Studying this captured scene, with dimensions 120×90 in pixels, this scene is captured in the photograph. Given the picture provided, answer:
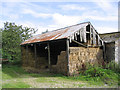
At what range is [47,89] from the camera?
598 centimetres

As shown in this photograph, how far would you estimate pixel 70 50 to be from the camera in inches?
358

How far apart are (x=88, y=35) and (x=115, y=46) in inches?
107

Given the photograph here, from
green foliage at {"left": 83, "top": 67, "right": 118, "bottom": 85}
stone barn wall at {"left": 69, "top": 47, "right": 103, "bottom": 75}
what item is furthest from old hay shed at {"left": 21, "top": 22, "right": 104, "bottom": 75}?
green foliage at {"left": 83, "top": 67, "right": 118, "bottom": 85}

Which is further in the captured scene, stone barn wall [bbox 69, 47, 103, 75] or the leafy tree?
the leafy tree

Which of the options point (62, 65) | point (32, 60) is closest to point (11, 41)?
point (32, 60)

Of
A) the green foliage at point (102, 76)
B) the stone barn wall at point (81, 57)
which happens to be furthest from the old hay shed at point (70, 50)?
the green foliage at point (102, 76)

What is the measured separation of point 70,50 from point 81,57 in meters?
1.44

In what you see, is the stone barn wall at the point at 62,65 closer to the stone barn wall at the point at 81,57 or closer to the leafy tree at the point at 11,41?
the stone barn wall at the point at 81,57

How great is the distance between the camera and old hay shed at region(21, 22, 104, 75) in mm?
9156

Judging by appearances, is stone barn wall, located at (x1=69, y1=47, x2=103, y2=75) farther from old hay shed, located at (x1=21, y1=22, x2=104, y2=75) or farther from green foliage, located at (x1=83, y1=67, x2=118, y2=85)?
green foliage, located at (x1=83, y1=67, x2=118, y2=85)

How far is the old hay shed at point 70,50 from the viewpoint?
9.16 m

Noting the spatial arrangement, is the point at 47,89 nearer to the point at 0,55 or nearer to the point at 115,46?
the point at 115,46

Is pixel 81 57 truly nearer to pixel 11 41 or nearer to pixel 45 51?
pixel 45 51

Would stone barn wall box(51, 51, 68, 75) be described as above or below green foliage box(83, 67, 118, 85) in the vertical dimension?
above
